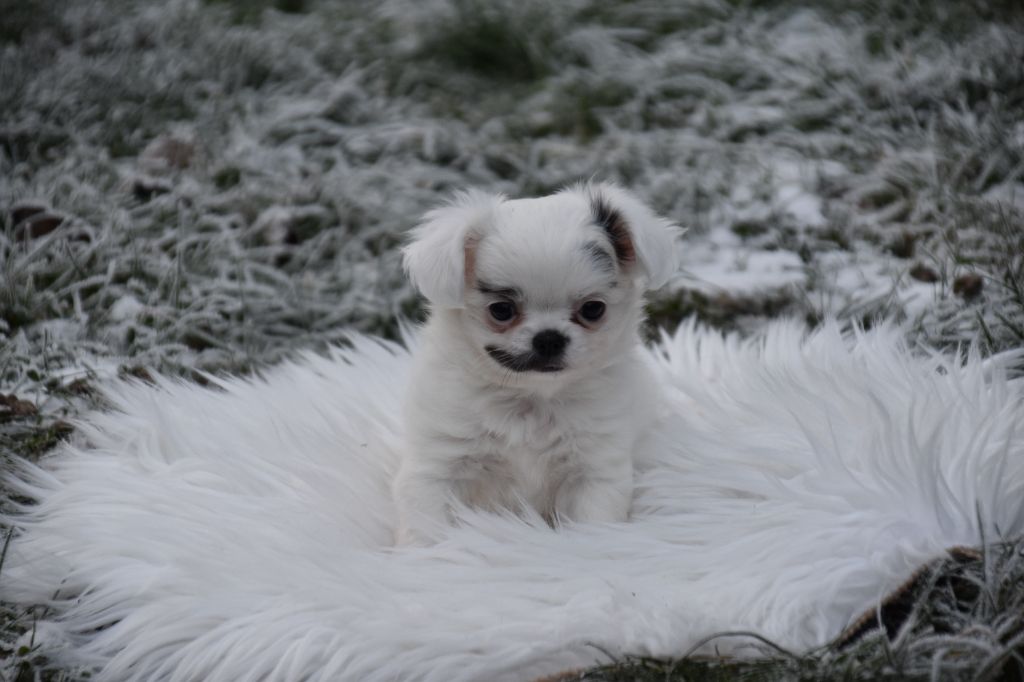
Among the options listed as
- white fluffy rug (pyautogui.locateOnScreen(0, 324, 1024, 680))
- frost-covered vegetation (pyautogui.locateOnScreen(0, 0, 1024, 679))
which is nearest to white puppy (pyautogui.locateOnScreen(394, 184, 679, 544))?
white fluffy rug (pyautogui.locateOnScreen(0, 324, 1024, 680))

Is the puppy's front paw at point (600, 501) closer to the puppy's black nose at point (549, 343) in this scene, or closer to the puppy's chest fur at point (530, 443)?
the puppy's chest fur at point (530, 443)

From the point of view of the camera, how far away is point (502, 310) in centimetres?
233

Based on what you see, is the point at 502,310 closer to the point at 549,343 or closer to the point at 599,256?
the point at 549,343

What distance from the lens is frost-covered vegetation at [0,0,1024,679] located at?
3.58 metres

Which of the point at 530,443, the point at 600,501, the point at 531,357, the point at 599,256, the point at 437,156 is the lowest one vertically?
the point at 437,156

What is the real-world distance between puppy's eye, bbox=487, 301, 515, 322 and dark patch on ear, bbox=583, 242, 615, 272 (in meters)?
0.21

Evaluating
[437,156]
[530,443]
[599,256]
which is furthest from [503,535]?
[437,156]

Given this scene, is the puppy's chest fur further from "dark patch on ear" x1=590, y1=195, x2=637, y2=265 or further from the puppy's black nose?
"dark patch on ear" x1=590, y1=195, x2=637, y2=265

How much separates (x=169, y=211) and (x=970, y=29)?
13.7 feet

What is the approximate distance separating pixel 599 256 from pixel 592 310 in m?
0.12

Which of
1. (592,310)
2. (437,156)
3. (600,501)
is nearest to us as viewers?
(592,310)

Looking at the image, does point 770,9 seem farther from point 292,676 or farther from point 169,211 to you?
point 292,676

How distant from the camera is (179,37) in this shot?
571 cm

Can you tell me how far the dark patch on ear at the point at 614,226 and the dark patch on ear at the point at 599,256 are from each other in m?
Result: 0.05
